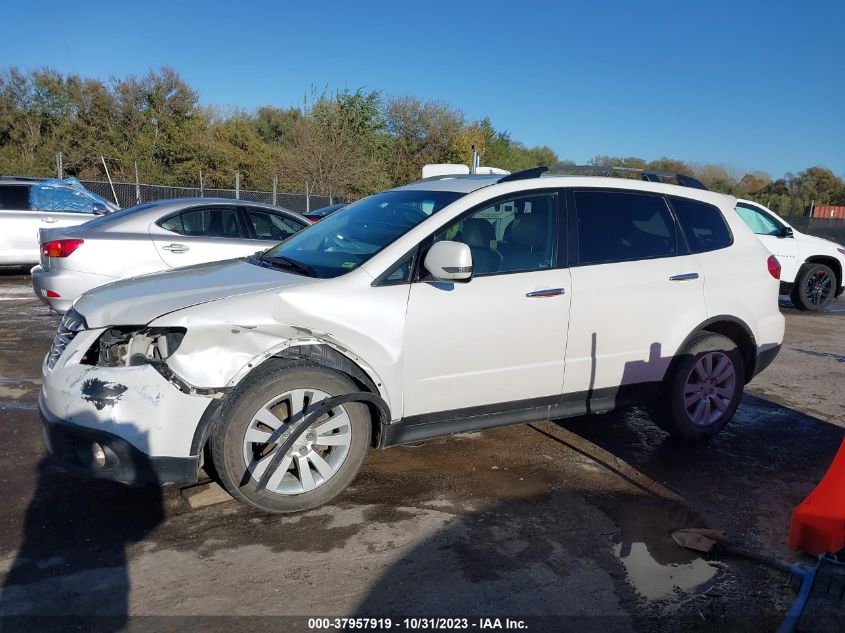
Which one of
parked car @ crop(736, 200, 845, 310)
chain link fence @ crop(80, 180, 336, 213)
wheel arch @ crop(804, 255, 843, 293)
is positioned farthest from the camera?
chain link fence @ crop(80, 180, 336, 213)

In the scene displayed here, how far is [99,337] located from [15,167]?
2880 cm

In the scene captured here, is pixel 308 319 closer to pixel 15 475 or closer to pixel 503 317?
pixel 503 317

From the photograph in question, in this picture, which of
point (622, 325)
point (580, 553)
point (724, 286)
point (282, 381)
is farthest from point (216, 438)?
point (724, 286)

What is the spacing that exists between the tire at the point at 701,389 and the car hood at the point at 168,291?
2.67 metres

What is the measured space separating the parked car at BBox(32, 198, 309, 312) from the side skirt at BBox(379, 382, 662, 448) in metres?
4.45

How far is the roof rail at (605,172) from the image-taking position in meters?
4.41

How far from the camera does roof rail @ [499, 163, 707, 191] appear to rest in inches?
174

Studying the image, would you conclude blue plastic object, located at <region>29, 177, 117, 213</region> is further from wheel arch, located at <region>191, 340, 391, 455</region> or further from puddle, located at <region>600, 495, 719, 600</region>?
puddle, located at <region>600, 495, 719, 600</region>

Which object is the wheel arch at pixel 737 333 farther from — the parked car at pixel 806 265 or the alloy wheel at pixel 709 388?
the parked car at pixel 806 265

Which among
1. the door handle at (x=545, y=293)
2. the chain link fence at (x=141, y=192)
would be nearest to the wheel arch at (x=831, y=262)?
the door handle at (x=545, y=293)

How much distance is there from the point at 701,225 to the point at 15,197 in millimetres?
10725

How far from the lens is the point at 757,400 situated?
240 inches

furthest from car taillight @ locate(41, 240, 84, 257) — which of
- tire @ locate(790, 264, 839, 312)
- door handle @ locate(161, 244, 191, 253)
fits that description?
tire @ locate(790, 264, 839, 312)

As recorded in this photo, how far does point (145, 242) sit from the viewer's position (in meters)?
7.39
